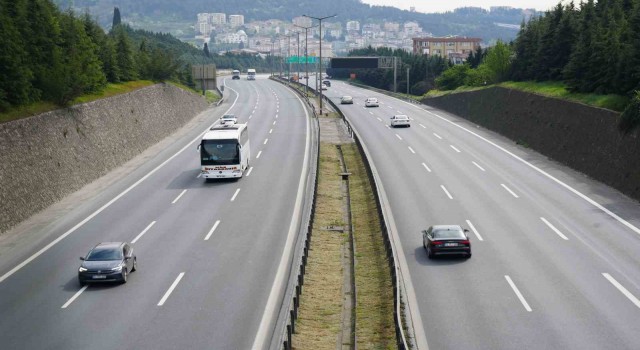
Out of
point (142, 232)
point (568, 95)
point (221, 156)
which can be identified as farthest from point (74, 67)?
point (568, 95)

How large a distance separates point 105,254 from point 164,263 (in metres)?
2.93

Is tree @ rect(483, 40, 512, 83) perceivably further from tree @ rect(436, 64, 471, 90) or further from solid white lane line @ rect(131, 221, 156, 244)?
solid white lane line @ rect(131, 221, 156, 244)

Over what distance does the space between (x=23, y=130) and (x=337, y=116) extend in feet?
162

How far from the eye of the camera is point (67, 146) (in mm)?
47969

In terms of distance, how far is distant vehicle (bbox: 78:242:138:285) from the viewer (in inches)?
1133

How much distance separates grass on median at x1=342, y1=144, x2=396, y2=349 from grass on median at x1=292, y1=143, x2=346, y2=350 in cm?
75

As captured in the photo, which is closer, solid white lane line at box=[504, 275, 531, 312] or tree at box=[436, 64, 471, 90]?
solid white lane line at box=[504, 275, 531, 312]

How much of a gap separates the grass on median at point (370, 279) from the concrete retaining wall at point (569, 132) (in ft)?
42.8

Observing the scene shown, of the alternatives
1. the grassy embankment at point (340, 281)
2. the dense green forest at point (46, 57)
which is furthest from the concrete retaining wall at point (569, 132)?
the dense green forest at point (46, 57)

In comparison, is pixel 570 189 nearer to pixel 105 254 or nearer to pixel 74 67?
pixel 105 254

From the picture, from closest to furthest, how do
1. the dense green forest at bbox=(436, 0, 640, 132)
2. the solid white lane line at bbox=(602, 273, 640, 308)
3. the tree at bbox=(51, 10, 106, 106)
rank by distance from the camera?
the solid white lane line at bbox=(602, 273, 640, 308) < the dense green forest at bbox=(436, 0, 640, 132) < the tree at bbox=(51, 10, 106, 106)

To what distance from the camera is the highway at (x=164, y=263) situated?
2403 cm

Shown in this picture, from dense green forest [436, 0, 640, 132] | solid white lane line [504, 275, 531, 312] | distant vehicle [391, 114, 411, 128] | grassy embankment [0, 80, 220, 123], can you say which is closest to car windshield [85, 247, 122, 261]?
solid white lane line [504, 275, 531, 312]

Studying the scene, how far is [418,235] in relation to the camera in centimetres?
3619
